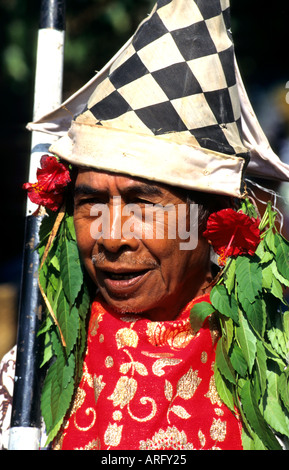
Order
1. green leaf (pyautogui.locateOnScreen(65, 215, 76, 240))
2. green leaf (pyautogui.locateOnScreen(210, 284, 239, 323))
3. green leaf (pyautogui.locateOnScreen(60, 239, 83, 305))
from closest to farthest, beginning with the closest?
green leaf (pyautogui.locateOnScreen(210, 284, 239, 323)) < green leaf (pyautogui.locateOnScreen(60, 239, 83, 305)) < green leaf (pyautogui.locateOnScreen(65, 215, 76, 240))

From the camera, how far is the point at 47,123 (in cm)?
329

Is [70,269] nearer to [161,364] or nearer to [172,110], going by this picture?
[161,364]

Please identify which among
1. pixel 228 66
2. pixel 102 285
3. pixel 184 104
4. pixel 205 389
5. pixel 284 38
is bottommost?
pixel 205 389

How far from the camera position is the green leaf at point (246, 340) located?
2.76 m

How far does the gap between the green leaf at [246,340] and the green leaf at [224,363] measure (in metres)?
0.08

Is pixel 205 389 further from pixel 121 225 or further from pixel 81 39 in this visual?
pixel 81 39

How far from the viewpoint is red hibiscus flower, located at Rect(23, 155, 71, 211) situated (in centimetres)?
307

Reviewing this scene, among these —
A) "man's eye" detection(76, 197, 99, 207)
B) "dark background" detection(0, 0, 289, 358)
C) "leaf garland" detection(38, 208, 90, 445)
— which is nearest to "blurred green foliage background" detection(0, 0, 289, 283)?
"dark background" detection(0, 0, 289, 358)

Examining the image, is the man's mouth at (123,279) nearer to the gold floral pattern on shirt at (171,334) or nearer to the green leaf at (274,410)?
the gold floral pattern on shirt at (171,334)

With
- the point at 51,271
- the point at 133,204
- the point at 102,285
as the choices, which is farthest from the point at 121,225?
the point at 51,271

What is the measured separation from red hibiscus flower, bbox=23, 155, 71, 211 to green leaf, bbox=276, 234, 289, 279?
3.05 feet

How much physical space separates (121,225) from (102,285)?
288 millimetres

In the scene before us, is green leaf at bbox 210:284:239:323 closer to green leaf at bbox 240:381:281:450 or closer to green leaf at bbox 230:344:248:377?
green leaf at bbox 230:344:248:377

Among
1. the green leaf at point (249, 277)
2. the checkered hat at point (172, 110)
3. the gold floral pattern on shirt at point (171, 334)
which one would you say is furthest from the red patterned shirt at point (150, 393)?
the checkered hat at point (172, 110)
